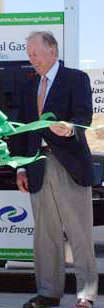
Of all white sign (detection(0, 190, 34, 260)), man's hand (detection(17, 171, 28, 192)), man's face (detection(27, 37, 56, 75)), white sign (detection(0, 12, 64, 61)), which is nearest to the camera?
man's face (detection(27, 37, 56, 75))

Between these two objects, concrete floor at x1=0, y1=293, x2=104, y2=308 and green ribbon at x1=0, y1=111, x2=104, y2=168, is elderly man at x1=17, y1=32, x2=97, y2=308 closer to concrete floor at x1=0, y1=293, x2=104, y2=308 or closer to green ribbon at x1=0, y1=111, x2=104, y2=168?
green ribbon at x1=0, y1=111, x2=104, y2=168

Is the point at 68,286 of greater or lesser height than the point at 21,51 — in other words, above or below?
below

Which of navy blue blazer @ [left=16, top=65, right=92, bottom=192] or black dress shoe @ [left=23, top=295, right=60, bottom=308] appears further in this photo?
black dress shoe @ [left=23, top=295, right=60, bottom=308]

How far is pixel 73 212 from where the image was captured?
14.5 feet

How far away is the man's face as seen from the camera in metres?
4.29

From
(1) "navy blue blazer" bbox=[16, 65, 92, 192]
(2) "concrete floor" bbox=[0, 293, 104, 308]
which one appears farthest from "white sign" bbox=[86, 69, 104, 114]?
(1) "navy blue blazer" bbox=[16, 65, 92, 192]

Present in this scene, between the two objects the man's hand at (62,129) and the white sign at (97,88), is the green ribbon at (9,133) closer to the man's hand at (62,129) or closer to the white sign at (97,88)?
the man's hand at (62,129)

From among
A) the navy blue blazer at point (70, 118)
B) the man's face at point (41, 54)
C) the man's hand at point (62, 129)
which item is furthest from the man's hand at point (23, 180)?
the man's face at point (41, 54)

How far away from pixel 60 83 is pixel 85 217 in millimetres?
852

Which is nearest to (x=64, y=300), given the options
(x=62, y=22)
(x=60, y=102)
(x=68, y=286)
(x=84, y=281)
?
(x=68, y=286)

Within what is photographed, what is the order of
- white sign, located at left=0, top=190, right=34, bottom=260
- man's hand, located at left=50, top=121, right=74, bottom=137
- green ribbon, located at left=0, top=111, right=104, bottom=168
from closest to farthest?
green ribbon, located at left=0, top=111, right=104, bottom=168 → man's hand, located at left=50, top=121, right=74, bottom=137 → white sign, located at left=0, top=190, right=34, bottom=260

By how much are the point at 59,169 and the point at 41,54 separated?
2.36 ft

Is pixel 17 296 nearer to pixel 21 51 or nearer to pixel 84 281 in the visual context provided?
pixel 84 281

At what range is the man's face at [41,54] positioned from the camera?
4285 millimetres
